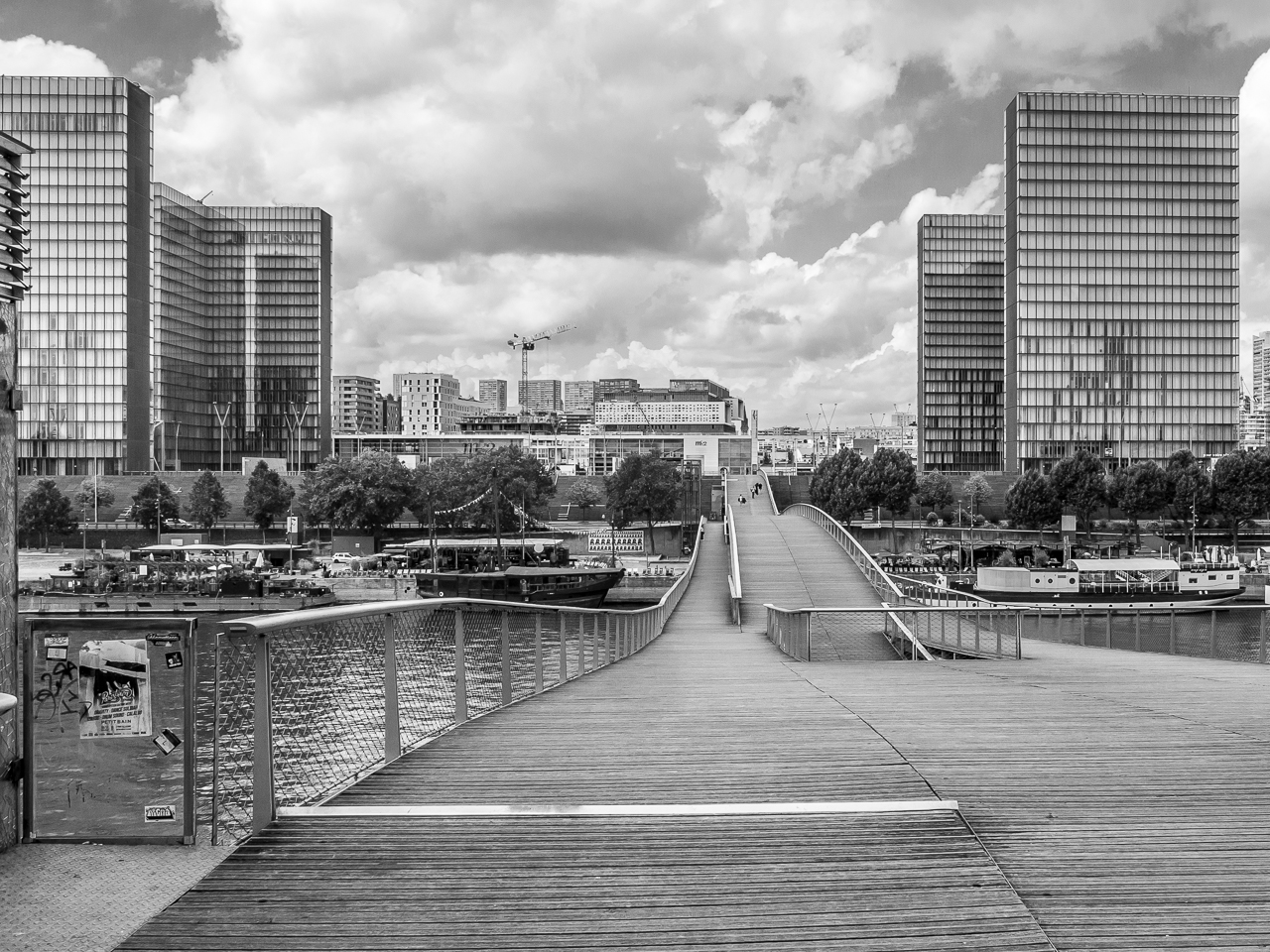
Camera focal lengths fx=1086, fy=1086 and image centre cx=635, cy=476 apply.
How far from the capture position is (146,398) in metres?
114

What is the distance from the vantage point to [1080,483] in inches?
3223

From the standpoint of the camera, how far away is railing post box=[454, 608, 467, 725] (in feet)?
26.0

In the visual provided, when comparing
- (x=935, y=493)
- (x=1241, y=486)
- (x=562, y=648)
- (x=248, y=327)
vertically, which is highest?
(x=248, y=327)

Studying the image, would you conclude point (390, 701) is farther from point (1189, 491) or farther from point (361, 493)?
point (1189, 491)

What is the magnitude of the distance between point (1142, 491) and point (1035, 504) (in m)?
7.53

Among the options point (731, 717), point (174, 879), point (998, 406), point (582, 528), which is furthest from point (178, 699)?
point (998, 406)

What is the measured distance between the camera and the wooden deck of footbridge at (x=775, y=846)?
3.54 metres

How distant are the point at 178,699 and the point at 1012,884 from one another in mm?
3348

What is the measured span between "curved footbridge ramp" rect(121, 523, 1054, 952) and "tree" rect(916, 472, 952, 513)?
9411cm

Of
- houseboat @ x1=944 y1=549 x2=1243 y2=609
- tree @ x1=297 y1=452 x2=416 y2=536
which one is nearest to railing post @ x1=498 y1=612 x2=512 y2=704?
houseboat @ x1=944 y1=549 x2=1243 y2=609

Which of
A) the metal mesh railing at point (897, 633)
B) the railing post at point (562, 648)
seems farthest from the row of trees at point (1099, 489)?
the railing post at point (562, 648)

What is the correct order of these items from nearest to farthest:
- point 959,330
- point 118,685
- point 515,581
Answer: point 118,685, point 515,581, point 959,330

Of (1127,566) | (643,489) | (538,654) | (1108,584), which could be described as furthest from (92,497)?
(538,654)

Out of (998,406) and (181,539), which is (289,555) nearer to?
(181,539)
